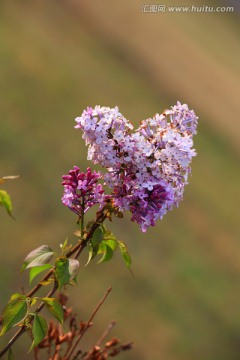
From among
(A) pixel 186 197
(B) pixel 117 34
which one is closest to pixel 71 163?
(A) pixel 186 197

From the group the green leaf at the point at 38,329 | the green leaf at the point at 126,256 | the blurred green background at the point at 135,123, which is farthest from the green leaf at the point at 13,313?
the blurred green background at the point at 135,123

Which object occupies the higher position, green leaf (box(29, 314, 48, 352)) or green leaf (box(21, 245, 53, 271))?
green leaf (box(21, 245, 53, 271))

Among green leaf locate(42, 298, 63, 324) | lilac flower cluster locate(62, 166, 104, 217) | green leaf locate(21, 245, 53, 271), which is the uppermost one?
lilac flower cluster locate(62, 166, 104, 217)

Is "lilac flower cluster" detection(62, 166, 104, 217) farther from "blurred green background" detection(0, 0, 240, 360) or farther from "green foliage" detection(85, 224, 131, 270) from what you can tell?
"blurred green background" detection(0, 0, 240, 360)

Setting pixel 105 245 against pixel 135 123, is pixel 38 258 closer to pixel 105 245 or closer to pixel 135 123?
pixel 105 245

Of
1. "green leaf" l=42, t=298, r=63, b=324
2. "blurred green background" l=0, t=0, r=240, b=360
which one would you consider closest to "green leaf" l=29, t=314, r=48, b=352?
"green leaf" l=42, t=298, r=63, b=324

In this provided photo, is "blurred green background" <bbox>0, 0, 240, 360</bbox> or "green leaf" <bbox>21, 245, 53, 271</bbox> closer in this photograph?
"green leaf" <bbox>21, 245, 53, 271</bbox>

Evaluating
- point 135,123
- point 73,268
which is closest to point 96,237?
point 73,268
